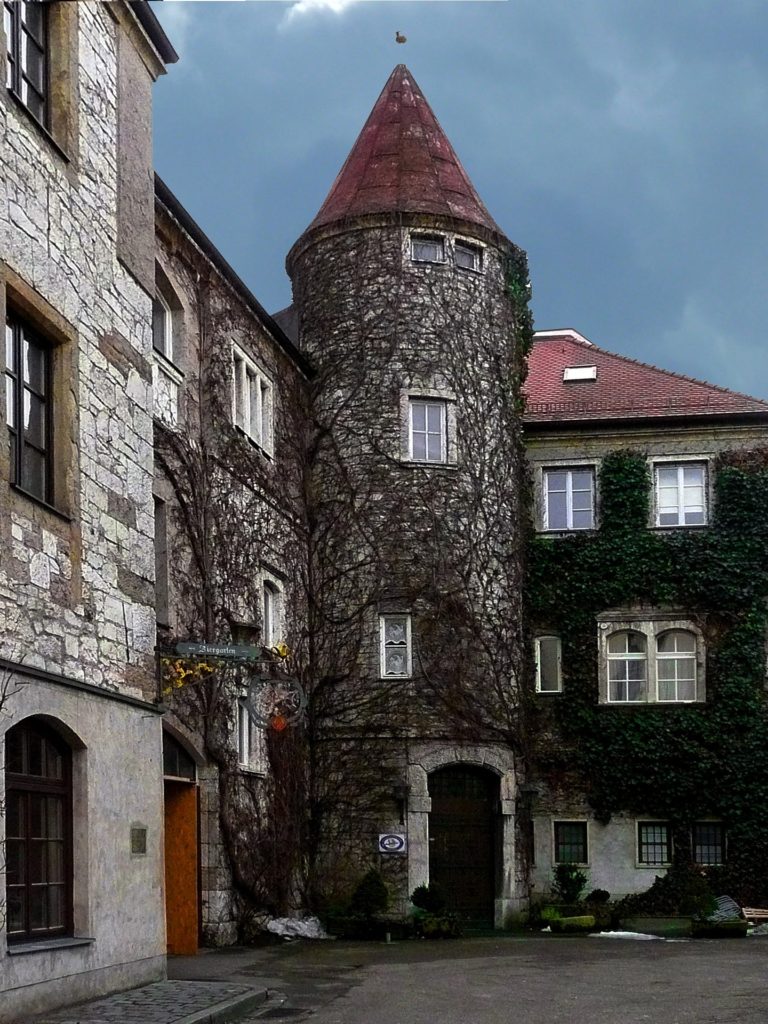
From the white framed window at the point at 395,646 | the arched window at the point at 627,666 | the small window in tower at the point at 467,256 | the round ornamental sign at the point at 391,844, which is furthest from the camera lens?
the arched window at the point at 627,666

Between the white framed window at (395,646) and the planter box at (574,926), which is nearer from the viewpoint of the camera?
the planter box at (574,926)

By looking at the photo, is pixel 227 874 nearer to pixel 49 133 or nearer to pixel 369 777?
pixel 369 777

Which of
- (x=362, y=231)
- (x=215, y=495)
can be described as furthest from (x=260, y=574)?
(x=362, y=231)

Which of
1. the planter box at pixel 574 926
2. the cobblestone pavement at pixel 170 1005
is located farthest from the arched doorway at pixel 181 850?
the planter box at pixel 574 926

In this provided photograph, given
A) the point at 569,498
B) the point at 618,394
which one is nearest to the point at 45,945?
the point at 569,498

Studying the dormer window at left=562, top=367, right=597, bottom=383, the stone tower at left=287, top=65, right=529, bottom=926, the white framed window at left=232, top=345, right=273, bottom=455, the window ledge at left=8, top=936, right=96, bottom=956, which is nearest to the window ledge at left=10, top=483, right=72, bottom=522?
the window ledge at left=8, top=936, right=96, bottom=956

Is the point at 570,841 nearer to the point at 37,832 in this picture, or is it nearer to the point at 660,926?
the point at 660,926

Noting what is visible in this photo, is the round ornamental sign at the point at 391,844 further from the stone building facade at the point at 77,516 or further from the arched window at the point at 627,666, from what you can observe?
the stone building facade at the point at 77,516

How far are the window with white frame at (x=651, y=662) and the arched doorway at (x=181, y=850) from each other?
34.2 feet

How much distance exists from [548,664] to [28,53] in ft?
57.0

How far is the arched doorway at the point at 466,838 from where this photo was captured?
84.9 feet

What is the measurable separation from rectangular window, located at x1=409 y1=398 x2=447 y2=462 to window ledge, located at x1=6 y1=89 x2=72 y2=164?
1328 cm

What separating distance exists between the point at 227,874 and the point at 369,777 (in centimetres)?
512

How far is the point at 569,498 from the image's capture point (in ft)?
95.7
